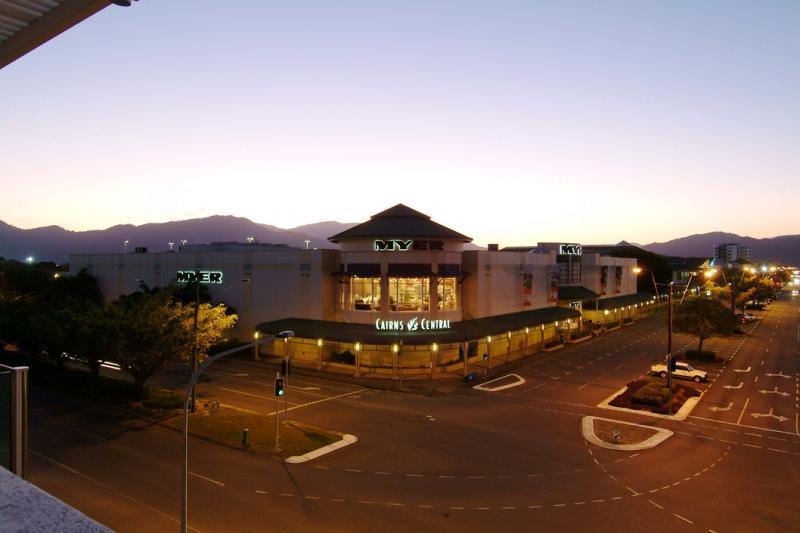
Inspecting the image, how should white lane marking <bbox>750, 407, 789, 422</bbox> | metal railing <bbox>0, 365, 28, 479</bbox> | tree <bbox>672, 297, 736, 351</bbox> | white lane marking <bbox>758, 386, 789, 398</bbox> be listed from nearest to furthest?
1. metal railing <bbox>0, 365, 28, 479</bbox>
2. white lane marking <bbox>750, 407, 789, 422</bbox>
3. white lane marking <bbox>758, 386, 789, 398</bbox>
4. tree <bbox>672, 297, 736, 351</bbox>

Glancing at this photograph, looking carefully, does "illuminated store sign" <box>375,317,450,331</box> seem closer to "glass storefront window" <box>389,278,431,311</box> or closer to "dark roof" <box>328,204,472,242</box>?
"glass storefront window" <box>389,278,431,311</box>

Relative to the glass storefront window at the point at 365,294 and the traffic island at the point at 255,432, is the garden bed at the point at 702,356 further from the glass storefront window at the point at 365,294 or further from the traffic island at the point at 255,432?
the traffic island at the point at 255,432

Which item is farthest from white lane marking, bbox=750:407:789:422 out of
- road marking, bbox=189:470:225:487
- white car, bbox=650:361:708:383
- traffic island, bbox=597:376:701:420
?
road marking, bbox=189:470:225:487

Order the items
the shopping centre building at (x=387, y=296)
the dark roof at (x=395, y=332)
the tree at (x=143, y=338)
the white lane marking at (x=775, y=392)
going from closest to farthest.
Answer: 1. the tree at (x=143, y=338)
2. the white lane marking at (x=775, y=392)
3. the dark roof at (x=395, y=332)
4. the shopping centre building at (x=387, y=296)

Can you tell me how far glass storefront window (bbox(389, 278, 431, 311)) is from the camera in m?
58.6

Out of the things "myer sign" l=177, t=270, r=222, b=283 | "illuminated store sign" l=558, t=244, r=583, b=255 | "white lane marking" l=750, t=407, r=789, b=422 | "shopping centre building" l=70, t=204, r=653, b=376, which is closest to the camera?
"white lane marking" l=750, t=407, r=789, b=422

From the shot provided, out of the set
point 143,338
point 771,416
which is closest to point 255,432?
point 143,338

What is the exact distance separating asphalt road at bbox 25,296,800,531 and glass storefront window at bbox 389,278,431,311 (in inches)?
607

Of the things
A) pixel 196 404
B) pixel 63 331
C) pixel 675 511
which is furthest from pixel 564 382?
pixel 63 331

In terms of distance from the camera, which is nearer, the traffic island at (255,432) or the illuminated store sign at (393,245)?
the traffic island at (255,432)

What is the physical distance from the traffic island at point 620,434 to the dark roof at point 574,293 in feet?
164

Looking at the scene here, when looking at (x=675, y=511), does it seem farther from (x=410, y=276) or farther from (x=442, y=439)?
(x=410, y=276)

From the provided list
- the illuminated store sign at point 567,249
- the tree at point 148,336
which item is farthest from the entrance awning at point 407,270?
the illuminated store sign at point 567,249

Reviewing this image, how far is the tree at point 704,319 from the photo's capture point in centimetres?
5875
